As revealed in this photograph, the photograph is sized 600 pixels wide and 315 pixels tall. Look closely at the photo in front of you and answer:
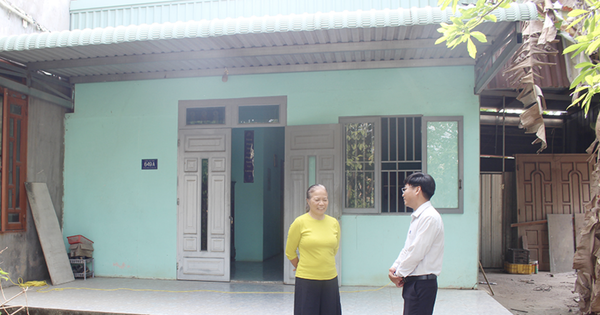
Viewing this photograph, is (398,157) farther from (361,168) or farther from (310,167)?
(310,167)

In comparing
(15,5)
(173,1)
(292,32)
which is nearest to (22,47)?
(15,5)

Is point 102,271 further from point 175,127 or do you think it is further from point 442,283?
point 442,283

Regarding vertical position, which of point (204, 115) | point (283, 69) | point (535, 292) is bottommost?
point (535, 292)

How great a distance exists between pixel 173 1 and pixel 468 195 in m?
5.73

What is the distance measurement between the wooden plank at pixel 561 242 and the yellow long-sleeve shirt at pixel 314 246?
255 inches

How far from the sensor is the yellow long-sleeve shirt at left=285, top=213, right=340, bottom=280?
3639mm

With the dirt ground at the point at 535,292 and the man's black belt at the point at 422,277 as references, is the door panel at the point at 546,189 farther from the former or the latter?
the man's black belt at the point at 422,277

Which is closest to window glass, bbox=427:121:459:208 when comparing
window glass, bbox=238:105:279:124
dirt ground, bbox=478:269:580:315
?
dirt ground, bbox=478:269:580:315

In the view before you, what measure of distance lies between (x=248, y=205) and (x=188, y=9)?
3951mm

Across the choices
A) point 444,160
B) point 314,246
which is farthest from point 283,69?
point 314,246

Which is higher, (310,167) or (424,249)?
(310,167)

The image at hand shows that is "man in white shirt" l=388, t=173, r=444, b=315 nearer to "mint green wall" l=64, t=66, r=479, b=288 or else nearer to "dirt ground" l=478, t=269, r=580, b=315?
"mint green wall" l=64, t=66, r=479, b=288

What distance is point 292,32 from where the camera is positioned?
5.38 m

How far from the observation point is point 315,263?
11.9ft
